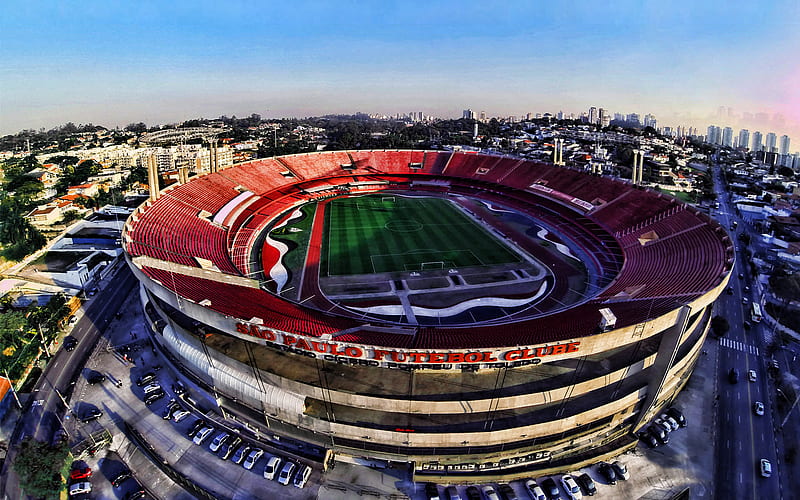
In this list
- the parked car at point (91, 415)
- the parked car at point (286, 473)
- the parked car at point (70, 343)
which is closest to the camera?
the parked car at point (286, 473)

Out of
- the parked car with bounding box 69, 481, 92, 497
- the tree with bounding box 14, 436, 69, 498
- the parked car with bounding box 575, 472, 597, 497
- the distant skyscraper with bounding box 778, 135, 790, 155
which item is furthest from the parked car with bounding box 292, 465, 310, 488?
the distant skyscraper with bounding box 778, 135, 790, 155

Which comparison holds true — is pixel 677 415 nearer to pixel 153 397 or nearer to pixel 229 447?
pixel 229 447

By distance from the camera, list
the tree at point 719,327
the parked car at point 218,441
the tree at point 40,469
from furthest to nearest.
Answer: the tree at point 719,327, the parked car at point 218,441, the tree at point 40,469

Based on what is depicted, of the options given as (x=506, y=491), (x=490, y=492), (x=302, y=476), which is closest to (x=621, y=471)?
(x=506, y=491)

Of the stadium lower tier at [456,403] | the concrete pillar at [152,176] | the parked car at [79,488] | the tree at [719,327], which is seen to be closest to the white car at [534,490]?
the stadium lower tier at [456,403]

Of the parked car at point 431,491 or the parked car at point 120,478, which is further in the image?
the parked car at point 120,478

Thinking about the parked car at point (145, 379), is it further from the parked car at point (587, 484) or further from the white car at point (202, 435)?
the parked car at point (587, 484)

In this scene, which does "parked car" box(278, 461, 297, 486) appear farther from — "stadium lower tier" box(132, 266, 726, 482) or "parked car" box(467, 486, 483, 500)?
"parked car" box(467, 486, 483, 500)
